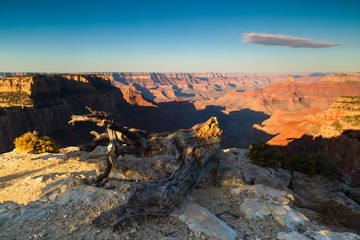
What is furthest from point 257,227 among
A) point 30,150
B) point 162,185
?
point 30,150

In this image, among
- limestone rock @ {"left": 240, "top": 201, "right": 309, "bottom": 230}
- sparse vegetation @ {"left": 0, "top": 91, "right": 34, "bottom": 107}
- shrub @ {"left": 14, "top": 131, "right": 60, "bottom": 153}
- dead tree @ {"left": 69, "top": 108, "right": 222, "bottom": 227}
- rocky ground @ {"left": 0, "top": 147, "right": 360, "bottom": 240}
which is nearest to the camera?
rocky ground @ {"left": 0, "top": 147, "right": 360, "bottom": 240}

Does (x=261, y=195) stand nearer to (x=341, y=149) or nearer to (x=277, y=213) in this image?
(x=277, y=213)

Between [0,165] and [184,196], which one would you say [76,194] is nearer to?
[184,196]

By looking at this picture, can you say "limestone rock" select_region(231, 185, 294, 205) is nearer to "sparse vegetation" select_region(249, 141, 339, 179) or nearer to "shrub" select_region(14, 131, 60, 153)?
"sparse vegetation" select_region(249, 141, 339, 179)

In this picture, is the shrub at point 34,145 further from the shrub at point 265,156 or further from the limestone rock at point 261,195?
the shrub at point 265,156

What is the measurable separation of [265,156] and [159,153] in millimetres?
13410

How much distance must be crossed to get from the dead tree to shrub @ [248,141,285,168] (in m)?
9.78

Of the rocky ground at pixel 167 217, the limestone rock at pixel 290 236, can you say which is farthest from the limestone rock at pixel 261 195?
the limestone rock at pixel 290 236

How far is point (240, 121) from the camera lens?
170250mm

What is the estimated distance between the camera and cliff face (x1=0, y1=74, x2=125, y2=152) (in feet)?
166

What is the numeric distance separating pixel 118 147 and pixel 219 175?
612cm

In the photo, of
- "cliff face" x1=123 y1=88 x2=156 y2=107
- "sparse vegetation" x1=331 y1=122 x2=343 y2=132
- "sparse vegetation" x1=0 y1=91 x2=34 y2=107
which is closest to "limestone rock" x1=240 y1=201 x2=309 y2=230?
"sparse vegetation" x1=331 y1=122 x2=343 y2=132

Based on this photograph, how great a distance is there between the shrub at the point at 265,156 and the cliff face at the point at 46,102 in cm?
6126

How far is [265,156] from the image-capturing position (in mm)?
19766
